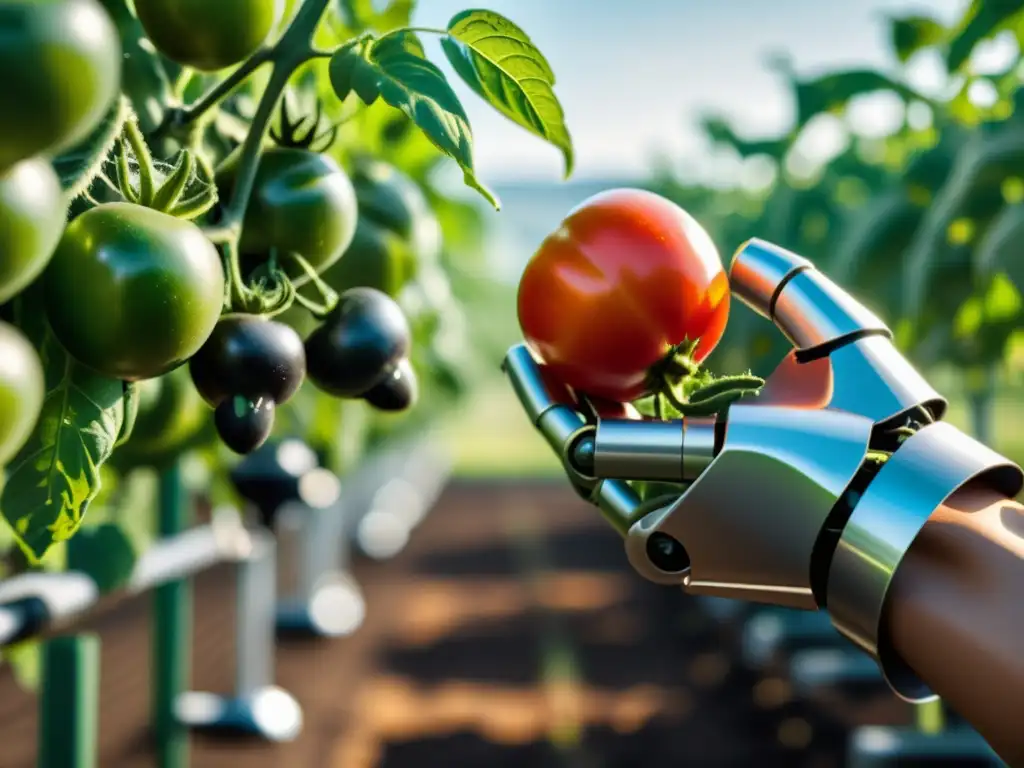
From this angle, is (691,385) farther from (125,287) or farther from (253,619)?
(253,619)

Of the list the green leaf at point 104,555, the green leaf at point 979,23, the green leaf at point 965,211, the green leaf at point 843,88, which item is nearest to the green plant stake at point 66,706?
the green leaf at point 104,555

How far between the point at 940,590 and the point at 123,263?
511mm

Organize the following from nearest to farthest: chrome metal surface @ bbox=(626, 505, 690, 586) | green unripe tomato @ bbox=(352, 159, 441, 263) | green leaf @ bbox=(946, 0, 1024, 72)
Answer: chrome metal surface @ bbox=(626, 505, 690, 586) → green unripe tomato @ bbox=(352, 159, 441, 263) → green leaf @ bbox=(946, 0, 1024, 72)

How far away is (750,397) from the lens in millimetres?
749

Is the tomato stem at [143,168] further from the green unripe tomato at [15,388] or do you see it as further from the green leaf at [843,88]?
the green leaf at [843,88]

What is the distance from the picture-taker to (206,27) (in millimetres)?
553

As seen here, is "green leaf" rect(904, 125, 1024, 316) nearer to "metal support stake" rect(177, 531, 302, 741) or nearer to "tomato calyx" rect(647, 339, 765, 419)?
"tomato calyx" rect(647, 339, 765, 419)

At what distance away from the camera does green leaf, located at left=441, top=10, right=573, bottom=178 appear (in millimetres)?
608

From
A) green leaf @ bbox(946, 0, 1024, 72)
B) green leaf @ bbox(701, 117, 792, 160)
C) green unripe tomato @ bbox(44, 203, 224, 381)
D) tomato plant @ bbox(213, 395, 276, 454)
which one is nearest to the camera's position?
green unripe tomato @ bbox(44, 203, 224, 381)

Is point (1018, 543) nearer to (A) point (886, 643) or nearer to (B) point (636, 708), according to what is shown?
(A) point (886, 643)

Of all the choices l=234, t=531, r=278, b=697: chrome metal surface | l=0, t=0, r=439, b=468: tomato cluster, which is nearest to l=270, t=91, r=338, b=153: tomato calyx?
l=0, t=0, r=439, b=468: tomato cluster

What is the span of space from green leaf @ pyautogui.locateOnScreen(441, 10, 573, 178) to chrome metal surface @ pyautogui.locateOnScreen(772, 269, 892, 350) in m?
0.23

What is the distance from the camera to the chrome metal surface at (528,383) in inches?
30.0

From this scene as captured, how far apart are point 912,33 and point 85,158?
2399 mm
